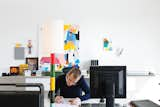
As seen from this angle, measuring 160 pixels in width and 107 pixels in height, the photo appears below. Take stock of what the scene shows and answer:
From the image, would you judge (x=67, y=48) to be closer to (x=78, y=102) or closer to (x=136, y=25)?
(x=136, y=25)

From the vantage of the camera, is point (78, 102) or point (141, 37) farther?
point (141, 37)

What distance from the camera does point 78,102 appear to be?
2.97 m

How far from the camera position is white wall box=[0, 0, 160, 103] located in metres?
5.00

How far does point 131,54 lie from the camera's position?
507 cm

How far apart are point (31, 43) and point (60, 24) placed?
2.18ft

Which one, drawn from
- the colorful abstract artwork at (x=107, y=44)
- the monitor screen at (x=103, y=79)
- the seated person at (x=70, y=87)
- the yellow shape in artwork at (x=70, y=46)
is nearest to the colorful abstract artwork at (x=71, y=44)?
the yellow shape in artwork at (x=70, y=46)

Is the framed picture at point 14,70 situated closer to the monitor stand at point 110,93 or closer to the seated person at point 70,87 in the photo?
the seated person at point 70,87

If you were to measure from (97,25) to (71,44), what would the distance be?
0.62 metres

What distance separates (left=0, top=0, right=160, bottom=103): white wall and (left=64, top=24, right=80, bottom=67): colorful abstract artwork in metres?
0.10

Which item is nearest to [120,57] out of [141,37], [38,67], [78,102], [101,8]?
[141,37]

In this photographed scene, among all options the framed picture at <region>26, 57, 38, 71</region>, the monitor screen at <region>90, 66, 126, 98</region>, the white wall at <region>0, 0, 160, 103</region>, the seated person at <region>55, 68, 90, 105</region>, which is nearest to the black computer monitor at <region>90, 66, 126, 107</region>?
the monitor screen at <region>90, 66, 126, 98</region>

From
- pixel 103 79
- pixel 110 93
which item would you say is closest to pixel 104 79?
pixel 103 79

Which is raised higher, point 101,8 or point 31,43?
point 101,8

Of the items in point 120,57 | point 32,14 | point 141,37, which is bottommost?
point 120,57
